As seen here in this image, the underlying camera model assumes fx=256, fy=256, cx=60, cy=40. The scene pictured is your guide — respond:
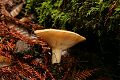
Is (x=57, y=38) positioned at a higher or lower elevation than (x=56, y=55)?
higher

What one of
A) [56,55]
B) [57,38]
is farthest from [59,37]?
[56,55]

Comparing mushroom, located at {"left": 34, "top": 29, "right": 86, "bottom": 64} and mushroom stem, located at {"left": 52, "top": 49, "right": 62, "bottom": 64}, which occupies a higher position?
mushroom, located at {"left": 34, "top": 29, "right": 86, "bottom": 64}

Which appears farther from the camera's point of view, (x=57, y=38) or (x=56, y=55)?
(x=56, y=55)

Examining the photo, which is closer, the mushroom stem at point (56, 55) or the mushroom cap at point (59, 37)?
the mushroom cap at point (59, 37)

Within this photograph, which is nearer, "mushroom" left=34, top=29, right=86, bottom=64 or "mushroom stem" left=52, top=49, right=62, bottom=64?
"mushroom" left=34, top=29, right=86, bottom=64

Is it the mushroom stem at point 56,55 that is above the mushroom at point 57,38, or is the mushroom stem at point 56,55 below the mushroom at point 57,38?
below

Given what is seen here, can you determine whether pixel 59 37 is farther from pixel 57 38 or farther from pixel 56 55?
pixel 56 55

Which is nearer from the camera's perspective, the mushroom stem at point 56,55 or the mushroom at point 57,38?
the mushroom at point 57,38
